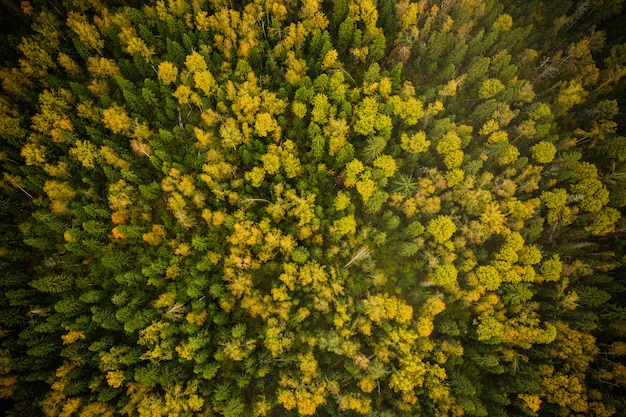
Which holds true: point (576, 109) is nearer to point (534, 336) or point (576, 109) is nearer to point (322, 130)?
point (534, 336)

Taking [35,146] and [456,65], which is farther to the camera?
[456,65]

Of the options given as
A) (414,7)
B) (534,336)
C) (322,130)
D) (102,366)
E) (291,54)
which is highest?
(414,7)

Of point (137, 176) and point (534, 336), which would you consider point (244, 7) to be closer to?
point (137, 176)

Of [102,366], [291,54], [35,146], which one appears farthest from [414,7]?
[102,366]

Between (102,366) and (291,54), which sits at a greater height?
(291,54)

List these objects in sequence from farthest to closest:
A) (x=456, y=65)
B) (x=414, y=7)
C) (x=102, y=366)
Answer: (x=456, y=65) < (x=414, y=7) < (x=102, y=366)

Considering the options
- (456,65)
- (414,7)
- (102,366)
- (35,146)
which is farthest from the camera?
(456,65)
